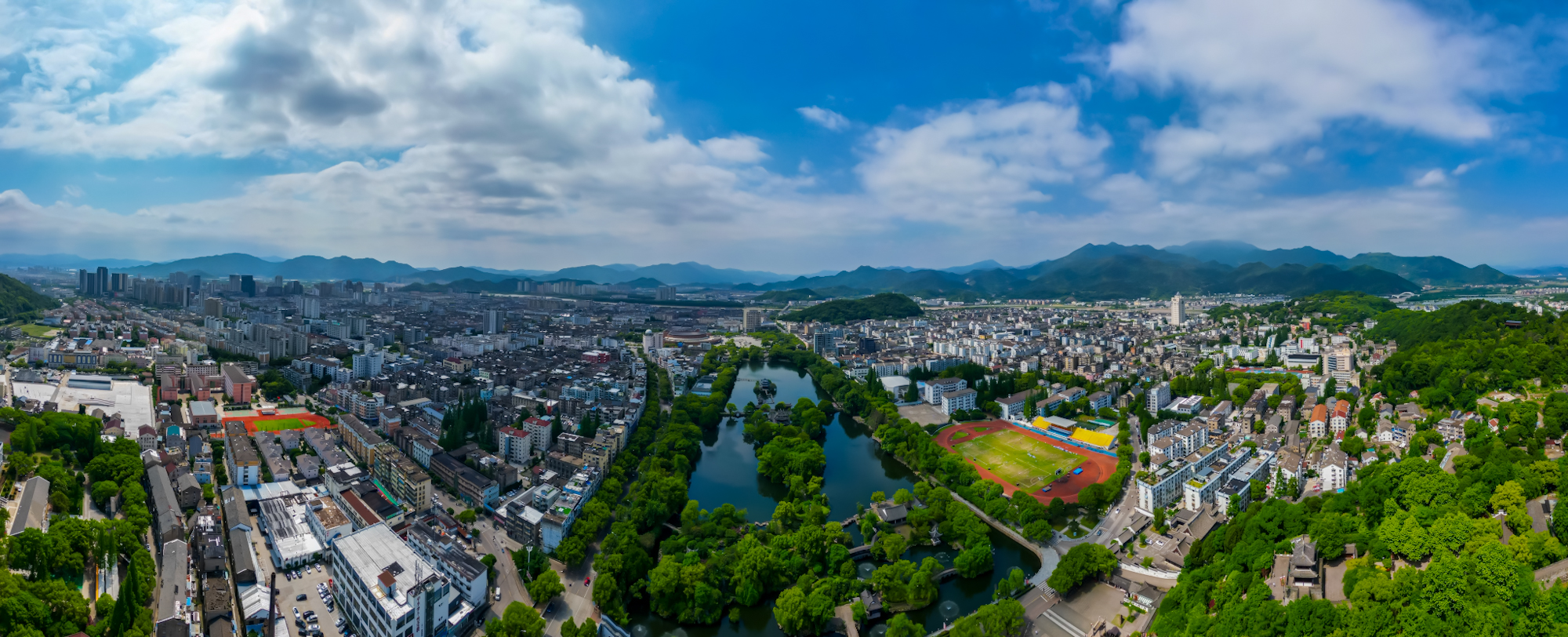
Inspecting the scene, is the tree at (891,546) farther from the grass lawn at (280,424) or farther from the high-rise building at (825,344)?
the high-rise building at (825,344)

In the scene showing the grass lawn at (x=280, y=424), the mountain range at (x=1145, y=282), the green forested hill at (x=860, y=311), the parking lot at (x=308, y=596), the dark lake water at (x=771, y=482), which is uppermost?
the mountain range at (x=1145, y=282)

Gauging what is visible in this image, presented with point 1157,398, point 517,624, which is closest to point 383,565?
point 517,624

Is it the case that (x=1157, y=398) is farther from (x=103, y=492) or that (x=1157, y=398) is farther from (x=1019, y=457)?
(x=103, y=492)

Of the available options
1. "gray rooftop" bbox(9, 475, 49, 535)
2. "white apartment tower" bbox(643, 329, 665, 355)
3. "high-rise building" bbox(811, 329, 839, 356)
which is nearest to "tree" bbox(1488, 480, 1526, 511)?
"gray rooftop" bbox(9, 475, 49, 535)

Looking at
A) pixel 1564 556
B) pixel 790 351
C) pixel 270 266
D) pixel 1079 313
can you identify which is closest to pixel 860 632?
pixel 1564 556

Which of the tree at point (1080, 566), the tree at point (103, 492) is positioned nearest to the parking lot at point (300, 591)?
the tree at point (103, 492)

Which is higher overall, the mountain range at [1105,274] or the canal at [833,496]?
the mountain range at [1105,274]
